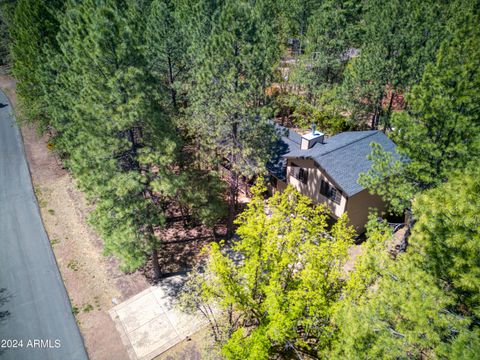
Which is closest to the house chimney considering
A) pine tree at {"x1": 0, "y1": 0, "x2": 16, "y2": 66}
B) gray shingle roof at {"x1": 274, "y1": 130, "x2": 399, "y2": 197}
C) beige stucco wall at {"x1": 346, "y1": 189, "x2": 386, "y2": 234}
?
gray shingle roof at {"x1": 274, "y1": 130, "x2": 399, "y2": 197}

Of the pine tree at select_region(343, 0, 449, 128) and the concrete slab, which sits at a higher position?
the pine tree at select_region(343, 0, 449, 128)

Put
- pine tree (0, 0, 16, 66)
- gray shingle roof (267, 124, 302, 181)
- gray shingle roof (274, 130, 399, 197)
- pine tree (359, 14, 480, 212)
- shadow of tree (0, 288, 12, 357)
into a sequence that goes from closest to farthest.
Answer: pine tree (359, 14, 480, 212) < shadow of tree (0, 288, 12, 357) < gray shingle roof (274, 130, 399, 197) < gray shingle roof (267, 124, 302, 181) < pine tree (0, 0, 16, 66)

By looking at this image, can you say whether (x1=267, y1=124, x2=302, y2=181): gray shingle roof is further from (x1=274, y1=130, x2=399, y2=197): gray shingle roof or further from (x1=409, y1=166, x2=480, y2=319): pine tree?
(x1=409, y1=166, x2=480, y2=319): pine tree

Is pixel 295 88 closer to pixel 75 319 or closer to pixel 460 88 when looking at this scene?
pixel 460 88

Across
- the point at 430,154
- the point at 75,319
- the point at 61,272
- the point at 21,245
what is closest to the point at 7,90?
the point at 21,245

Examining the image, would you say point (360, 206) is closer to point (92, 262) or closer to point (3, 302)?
point (92, 262)

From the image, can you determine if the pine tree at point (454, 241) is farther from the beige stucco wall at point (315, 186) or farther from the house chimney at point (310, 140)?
the house chimney at point (310, 140)
